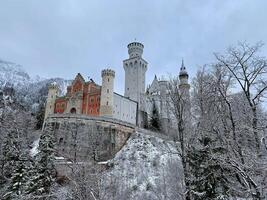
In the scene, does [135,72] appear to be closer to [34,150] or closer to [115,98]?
[115,98]

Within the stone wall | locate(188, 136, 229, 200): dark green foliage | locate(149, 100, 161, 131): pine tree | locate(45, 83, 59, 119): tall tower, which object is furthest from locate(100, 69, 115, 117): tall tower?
locate(188, 136, 229, 200): dark green foliage

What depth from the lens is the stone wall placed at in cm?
3610

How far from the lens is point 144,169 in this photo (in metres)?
32.2

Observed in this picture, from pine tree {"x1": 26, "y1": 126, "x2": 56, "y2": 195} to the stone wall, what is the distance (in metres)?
12.8

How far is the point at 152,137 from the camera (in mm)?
40844

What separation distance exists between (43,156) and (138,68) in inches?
1623

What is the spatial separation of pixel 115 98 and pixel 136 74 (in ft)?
40.0

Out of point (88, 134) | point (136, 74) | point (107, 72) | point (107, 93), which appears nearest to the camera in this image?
point (88, 134)

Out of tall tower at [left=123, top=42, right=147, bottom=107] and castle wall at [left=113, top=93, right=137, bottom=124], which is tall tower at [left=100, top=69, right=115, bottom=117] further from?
tall tower at [left=123, top=42, right=147, bottom=107]

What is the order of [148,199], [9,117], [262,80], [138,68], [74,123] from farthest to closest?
[138,68]
[9,117]
[74,123]
[148,199]
[262,80]

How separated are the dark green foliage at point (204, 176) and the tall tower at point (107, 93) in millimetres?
31365

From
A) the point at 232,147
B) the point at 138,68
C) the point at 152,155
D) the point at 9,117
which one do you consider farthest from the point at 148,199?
the point at 138,68

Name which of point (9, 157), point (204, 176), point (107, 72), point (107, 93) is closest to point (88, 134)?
point (107, 93)

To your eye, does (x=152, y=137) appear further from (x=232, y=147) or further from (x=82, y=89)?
(x=232, y=147)
